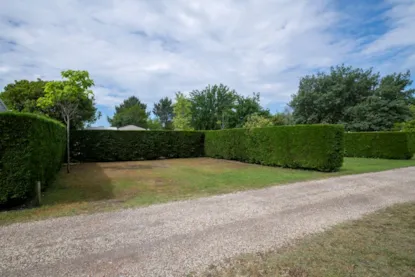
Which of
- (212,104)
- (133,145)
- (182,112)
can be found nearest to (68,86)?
(133,145)

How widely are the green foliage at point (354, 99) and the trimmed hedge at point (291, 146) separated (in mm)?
15432

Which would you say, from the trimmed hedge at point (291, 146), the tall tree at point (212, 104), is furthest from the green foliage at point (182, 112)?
the trimmed hedge at point (291, 146)

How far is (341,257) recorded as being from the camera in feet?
8.98

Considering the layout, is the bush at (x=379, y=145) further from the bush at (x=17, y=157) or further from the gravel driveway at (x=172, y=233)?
the bush at (x=17, y=157)

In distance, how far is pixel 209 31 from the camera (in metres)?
10.8

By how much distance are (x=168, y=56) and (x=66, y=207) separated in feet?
38.0

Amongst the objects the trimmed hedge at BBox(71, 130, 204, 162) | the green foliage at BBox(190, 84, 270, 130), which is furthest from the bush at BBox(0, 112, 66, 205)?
the green foliage at BBox(190, 84, 270, 130)

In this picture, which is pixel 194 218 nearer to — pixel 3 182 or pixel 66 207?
pixel 66 207

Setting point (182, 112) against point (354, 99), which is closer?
point (354, 99)

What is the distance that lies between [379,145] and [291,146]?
8.00 metres

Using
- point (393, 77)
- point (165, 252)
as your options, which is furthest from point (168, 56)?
point (393, 77)

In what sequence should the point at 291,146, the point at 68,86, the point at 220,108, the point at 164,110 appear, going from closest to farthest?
the point at 68,86 < the point at 291,146 < the point at 220,108 < the point at 164,110

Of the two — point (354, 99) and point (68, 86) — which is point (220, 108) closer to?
point (354, 99)

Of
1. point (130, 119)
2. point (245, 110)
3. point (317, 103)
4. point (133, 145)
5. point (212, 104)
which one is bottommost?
point (133, 145)
